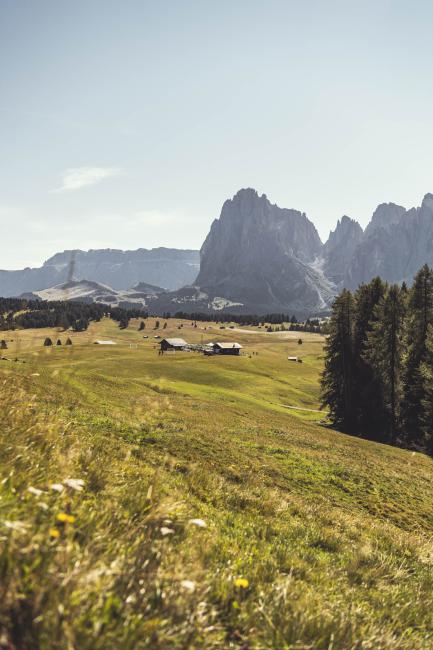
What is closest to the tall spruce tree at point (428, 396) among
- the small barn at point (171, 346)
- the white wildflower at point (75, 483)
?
the white wildflower at point (75, 483)

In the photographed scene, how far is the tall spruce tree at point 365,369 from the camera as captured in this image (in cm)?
4656

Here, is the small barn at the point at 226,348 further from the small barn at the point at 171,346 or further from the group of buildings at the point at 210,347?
the small barn at the point at 171,346

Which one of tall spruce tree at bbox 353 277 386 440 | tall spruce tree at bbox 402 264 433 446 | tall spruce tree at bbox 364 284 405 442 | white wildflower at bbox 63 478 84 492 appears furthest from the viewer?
tall spruce tree at bbox 353 277 386 440

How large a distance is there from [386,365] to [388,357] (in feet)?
2.97

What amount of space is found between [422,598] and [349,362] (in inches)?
1847

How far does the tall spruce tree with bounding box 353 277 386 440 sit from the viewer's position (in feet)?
153

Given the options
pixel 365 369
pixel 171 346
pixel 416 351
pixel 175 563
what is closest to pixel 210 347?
pixel 171 346

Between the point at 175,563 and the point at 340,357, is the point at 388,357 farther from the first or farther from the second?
the point at 175,563

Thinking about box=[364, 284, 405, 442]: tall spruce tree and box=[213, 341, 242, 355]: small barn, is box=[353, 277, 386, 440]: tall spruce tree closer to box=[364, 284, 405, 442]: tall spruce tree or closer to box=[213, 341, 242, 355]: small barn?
box=[364, 284, 405, 442]: tall spruce tree

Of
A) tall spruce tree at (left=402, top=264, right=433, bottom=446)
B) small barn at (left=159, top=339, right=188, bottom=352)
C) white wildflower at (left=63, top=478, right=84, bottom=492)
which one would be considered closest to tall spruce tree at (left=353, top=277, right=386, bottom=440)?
tall spruce tree at (left=402, top=264, right=433, bottom=446)

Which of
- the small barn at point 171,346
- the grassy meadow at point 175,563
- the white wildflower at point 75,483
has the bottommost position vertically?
the small barn at point 171,346

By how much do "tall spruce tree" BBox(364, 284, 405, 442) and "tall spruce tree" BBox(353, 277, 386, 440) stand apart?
0.53 meters

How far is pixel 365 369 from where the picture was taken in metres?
49.1

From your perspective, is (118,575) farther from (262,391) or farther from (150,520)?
(262,391)
